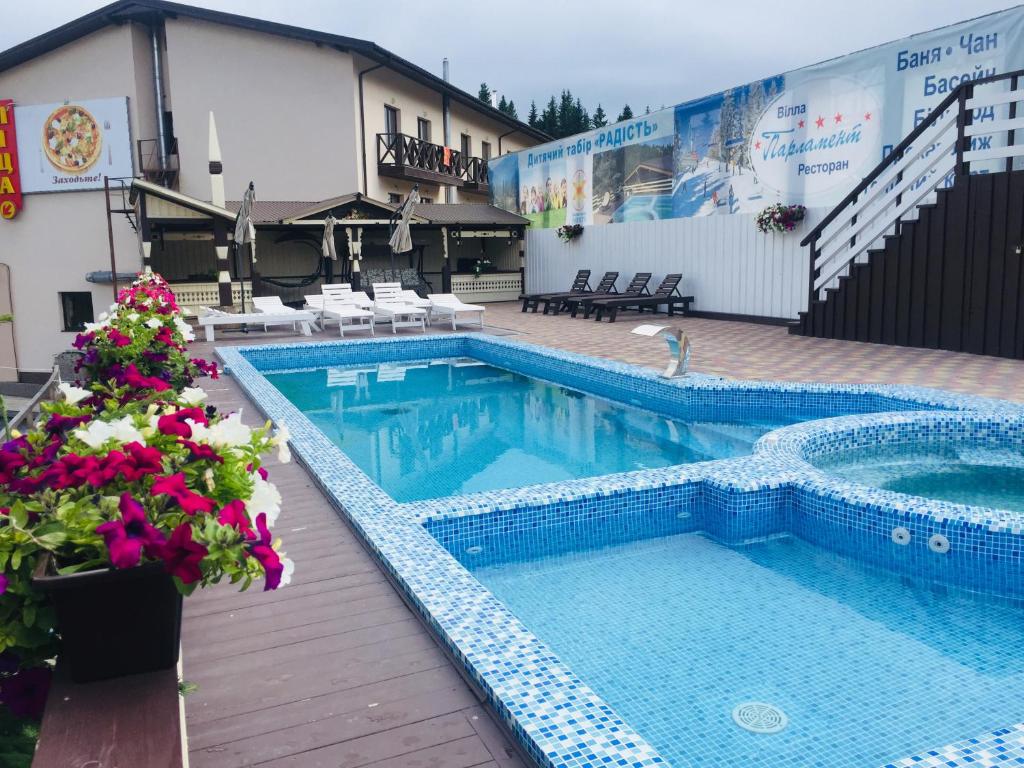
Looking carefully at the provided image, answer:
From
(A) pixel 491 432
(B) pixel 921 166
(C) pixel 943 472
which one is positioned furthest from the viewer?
(B) pixel 921 166

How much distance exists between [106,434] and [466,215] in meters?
20.6

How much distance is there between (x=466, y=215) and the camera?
2178 centimetres

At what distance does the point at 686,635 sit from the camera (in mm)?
3627

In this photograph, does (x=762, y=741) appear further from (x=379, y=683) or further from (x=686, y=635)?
(x=379, y=683)

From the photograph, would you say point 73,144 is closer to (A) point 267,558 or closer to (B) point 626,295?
(B) point 626,295

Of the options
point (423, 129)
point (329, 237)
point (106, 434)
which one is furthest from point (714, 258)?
point (423, 129)

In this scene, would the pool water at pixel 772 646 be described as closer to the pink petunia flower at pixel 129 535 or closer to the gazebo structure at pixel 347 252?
the pink petunia flower at pixel 129 535

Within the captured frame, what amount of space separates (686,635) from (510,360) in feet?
26.6

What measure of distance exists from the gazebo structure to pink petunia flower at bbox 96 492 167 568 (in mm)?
16802

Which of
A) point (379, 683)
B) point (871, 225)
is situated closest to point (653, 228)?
point (871, 225)

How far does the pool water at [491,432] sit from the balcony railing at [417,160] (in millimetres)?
14281

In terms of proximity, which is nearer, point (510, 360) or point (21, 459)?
point (21, 459)

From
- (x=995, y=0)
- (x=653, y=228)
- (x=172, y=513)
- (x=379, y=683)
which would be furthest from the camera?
(x=653, y=228)

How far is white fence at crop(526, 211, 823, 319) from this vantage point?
13.7 meters
